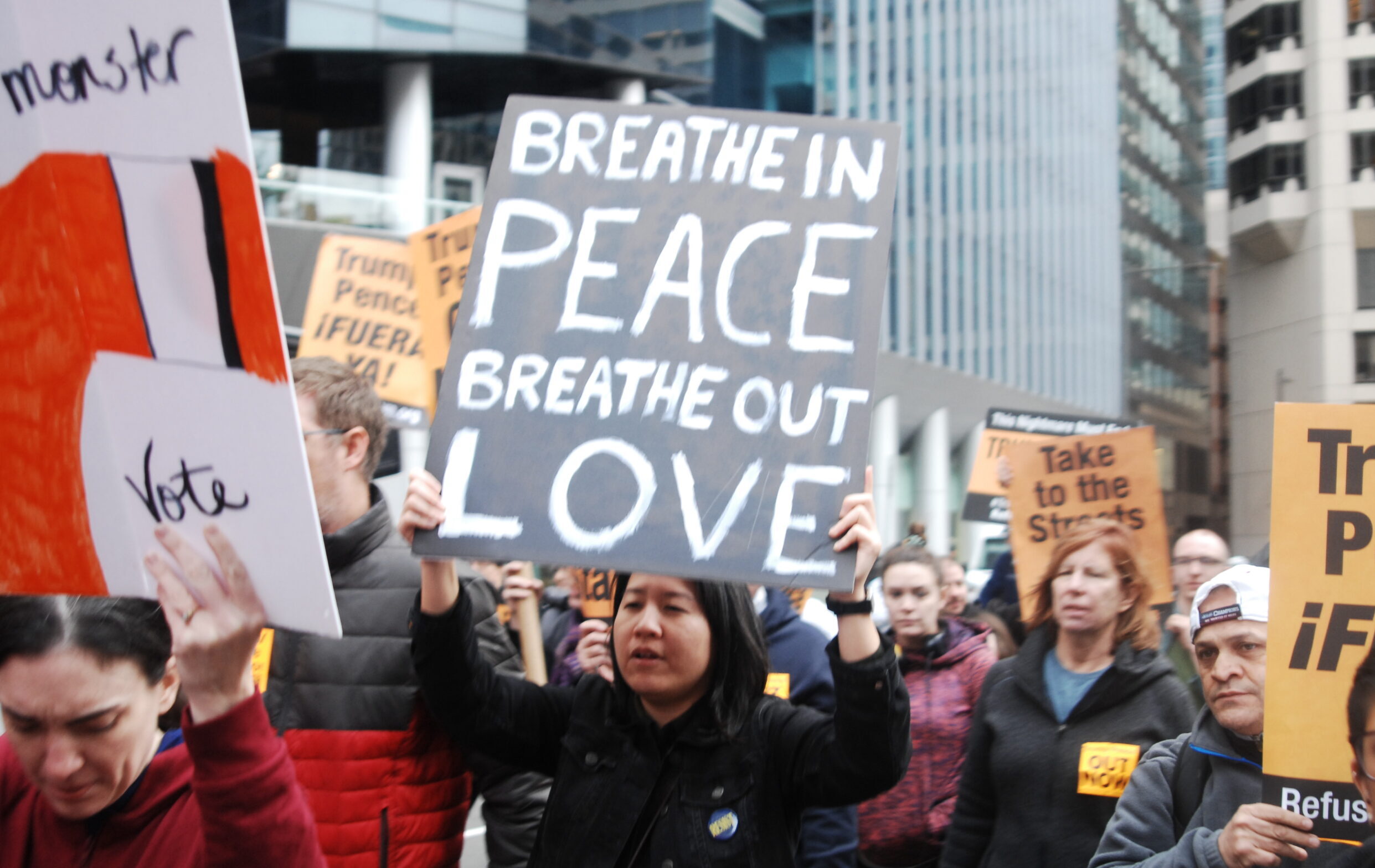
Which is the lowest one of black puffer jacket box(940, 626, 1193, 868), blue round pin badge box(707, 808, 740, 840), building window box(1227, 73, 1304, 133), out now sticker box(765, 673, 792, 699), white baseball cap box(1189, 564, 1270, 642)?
black puffer jacket box(940, 626, 1193, 868)

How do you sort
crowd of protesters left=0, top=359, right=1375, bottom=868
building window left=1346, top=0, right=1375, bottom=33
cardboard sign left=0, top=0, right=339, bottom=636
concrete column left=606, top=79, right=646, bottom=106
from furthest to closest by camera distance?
building window left=1346, top=0, right=1375, bottom=33 < concrete column left=606, top=79, right=646, bottom=106 < crowd of protesters left=0, top=359, right=1375, bottom=868 < cardboard sign left=0, top=0, right=339, bottom=636

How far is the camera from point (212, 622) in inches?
68.7

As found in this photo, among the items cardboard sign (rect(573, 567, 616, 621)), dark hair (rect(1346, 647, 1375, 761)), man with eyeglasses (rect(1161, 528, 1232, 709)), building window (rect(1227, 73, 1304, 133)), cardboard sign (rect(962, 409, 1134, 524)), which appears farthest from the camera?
building window (rect(1227, 73, 1304, 133))

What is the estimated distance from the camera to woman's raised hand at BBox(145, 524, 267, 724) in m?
1.73

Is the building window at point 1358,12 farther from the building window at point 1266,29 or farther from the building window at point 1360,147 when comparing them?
the building window at point 1360,147

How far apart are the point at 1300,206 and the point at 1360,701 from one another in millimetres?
41870

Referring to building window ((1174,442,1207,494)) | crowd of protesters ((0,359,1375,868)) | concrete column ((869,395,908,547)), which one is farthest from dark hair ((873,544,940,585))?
building window ((1174,442,1207,494))

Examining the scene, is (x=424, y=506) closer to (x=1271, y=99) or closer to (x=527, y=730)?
(x=527, y=730)

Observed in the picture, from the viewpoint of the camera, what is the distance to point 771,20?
47.4 metres

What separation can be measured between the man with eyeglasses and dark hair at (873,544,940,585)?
33.1 inches

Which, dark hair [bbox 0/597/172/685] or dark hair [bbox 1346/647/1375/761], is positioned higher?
dark hair [bbox 0/597/172/685]

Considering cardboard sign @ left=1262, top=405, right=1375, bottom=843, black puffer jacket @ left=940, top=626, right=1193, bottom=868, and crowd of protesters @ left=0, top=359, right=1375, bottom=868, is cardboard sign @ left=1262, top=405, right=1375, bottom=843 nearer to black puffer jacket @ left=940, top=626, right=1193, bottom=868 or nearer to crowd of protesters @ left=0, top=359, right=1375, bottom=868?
crowd of protesters @ left=0, top=359, right=1375, bottom=868

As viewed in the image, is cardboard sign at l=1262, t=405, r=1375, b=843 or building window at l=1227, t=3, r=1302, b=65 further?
building window at l=1227, t=3, r=1302, b=65

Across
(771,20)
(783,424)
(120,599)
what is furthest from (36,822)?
(771,20)
